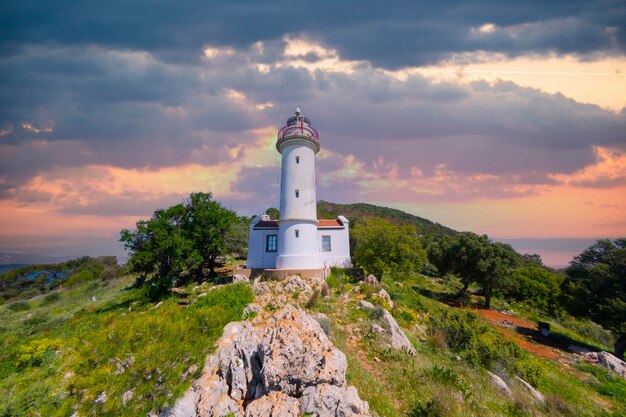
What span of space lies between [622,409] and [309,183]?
19.0 meters

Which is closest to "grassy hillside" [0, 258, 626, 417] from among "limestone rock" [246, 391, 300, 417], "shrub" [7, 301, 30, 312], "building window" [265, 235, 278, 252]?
"limestone rock" [246, 391, 300, 417]

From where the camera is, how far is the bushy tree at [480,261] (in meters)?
25.2

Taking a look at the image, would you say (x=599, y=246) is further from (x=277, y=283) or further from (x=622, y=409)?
(x=277, y=283)

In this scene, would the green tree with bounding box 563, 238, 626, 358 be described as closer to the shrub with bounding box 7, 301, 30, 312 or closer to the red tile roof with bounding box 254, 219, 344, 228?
the red tile roof with bounding box 254, 219, 344, 228

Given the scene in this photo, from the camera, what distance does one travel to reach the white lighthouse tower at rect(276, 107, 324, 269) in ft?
62.9

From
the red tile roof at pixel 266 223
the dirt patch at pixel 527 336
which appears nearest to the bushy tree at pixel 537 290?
the dirt patch at pixel 527 336

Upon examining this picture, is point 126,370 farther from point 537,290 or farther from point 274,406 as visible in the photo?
point 537,290

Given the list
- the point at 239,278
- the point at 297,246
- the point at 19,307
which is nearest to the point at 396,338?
the point at 297,246

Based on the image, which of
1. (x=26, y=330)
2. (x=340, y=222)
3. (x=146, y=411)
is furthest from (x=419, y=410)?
(x=26, y=330)

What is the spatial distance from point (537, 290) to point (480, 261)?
9581 millimetres

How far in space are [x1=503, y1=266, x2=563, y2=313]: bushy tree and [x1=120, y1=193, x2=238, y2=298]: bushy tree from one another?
31246 millimetres

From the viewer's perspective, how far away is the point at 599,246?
20.7 metres

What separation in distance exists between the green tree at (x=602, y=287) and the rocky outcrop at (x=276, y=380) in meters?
20.7

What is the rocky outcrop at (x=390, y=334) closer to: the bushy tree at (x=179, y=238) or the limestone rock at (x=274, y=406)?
the limestone rock at (x=274, y=406)
